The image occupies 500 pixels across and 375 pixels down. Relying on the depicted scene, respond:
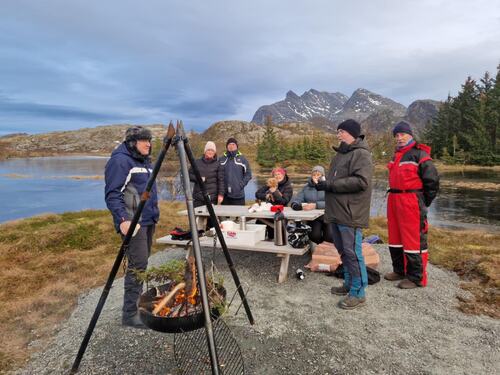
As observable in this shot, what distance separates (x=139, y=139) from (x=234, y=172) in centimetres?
475

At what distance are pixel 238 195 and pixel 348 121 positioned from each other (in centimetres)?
436

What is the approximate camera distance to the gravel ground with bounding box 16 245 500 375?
150 inches

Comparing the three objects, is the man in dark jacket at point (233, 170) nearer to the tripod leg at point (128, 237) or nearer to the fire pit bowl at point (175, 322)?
the tripod leg at point (128, 237)

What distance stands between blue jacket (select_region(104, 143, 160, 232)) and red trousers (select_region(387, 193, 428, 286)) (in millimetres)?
4266

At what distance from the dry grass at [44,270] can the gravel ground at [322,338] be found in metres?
0.36

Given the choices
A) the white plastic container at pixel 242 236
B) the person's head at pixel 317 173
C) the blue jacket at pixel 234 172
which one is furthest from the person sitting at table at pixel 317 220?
the blue jacket at pixel 234 172

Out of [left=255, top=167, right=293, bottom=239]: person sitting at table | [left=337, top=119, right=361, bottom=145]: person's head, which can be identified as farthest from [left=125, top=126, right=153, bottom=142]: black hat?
[left=255, top=167, right=293, bottom=239]: person sitting at table

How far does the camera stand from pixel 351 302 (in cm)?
514

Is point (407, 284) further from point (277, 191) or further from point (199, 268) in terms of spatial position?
point (199, 268)

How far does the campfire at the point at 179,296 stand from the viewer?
3.15 metres

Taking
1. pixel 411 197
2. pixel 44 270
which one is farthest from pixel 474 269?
pixel 44 270

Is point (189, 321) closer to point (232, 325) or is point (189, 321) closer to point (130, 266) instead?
point (130, 266)

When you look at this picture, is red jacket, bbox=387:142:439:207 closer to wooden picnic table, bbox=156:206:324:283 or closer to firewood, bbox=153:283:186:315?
wooden picnic table, bbox=156:206:324:283

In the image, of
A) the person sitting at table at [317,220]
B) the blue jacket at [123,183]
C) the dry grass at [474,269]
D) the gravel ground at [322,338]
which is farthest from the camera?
the person sitting at table at [317,220]
